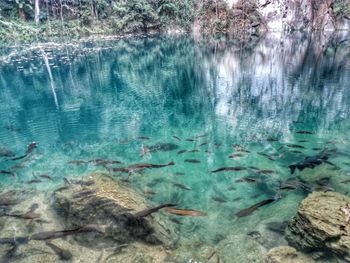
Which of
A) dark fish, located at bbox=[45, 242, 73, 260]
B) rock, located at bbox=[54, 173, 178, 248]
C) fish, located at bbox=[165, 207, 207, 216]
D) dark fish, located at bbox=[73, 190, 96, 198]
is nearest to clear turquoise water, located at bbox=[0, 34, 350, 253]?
fish, located at bbox=[165, 207, 207, 216]

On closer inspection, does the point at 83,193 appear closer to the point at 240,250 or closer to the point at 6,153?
the point at 240,250

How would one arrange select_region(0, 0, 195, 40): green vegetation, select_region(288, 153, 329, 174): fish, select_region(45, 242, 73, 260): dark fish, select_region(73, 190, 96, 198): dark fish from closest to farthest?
select_region(45, 242, 73, 260): dark fish < select_region(73, 190, 96, 198): dark fish < select_region(288, 153, 329, 174): fish < select_region(0, 0, 195, 40): green vegetation

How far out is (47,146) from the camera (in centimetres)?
A: 1150

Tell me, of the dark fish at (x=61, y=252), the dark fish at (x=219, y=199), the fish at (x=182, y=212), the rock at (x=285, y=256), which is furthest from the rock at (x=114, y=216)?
the rock at (x=285, y=256)

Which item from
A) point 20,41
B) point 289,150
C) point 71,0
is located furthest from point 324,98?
point 71,0

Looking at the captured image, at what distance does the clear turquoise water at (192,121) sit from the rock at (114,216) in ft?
2.73

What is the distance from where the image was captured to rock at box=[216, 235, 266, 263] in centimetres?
550

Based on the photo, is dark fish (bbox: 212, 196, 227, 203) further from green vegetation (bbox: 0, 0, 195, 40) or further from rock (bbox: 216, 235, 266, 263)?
green vegetation (bbox: 0, 0, 195, 40)

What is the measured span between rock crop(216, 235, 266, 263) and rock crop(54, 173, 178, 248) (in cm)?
109

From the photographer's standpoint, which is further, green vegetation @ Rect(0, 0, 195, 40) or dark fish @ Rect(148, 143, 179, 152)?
green vegetation @ Rect(0, 0, 195, 40)

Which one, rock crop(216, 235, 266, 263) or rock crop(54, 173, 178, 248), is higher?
rock crop(54, 173, 178, 248)

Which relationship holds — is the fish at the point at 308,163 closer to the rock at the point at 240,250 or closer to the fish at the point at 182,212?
the rock at the point at 240,250

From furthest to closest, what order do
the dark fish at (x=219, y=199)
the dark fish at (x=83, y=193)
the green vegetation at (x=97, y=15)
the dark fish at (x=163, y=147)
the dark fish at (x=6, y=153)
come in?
the green vegetation at (x=97, y=15) < the dark fish at (x=163, y=147) < the dark fish at (x=6, y=153) < the dark fish at (x=219, y=199) < the dark fish at (x=83, y=193)

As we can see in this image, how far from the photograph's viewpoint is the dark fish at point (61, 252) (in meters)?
5.61
